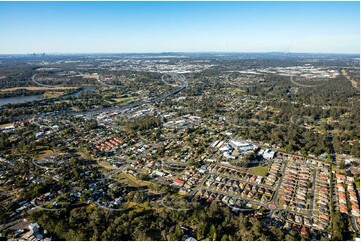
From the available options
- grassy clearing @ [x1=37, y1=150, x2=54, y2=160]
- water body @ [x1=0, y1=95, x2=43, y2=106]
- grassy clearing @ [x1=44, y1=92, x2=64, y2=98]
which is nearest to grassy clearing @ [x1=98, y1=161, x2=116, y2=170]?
grassy clearing @ [x1=37, y1=150, x2=54, y2=160]

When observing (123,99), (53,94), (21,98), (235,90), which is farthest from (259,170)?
(21,98)

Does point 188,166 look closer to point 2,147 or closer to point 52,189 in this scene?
point 52,189

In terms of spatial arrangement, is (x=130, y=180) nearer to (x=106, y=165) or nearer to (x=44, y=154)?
(x=106, y=165)

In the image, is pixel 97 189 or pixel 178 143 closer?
pixel 97 189

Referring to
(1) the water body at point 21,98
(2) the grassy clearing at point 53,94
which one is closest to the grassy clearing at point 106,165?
(2) the grassy clearing at point 53,94

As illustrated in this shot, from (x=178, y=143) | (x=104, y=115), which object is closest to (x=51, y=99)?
(x=104, y=115)

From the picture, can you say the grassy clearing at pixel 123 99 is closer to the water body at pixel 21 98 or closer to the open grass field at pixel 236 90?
the water body at pixel 21 98
